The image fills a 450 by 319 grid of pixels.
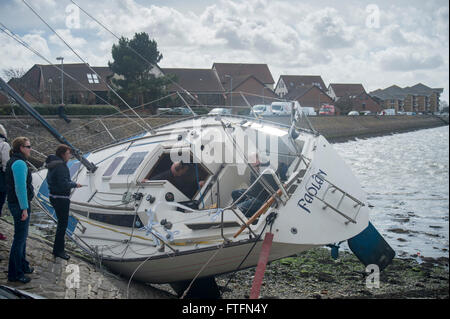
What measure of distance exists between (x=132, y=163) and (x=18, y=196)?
270cm

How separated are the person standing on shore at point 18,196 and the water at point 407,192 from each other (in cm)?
880

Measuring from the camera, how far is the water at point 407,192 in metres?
12.7

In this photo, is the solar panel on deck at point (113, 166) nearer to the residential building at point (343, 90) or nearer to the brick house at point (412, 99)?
the residential building at point (343, 90)

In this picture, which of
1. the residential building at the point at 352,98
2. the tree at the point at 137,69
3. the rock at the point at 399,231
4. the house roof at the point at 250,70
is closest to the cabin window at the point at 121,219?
the tree at the point at 137,69

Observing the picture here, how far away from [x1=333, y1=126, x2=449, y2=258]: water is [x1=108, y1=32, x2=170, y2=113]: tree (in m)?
7.56

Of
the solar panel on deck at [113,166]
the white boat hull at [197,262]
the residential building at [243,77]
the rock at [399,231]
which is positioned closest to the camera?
the white boat hull at [197,262]

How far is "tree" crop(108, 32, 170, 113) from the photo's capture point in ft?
37.3

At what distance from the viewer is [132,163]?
797cm

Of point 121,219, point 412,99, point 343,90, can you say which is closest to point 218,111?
point 121,219

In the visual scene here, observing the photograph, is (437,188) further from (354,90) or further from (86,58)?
(354,90)

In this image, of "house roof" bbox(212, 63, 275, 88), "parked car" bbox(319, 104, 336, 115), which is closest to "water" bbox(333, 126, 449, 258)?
"parked car" bbox(319, 104, 336, 115)

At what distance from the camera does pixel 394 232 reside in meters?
13.2

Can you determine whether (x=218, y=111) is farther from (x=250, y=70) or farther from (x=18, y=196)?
(x=250, y=70)
